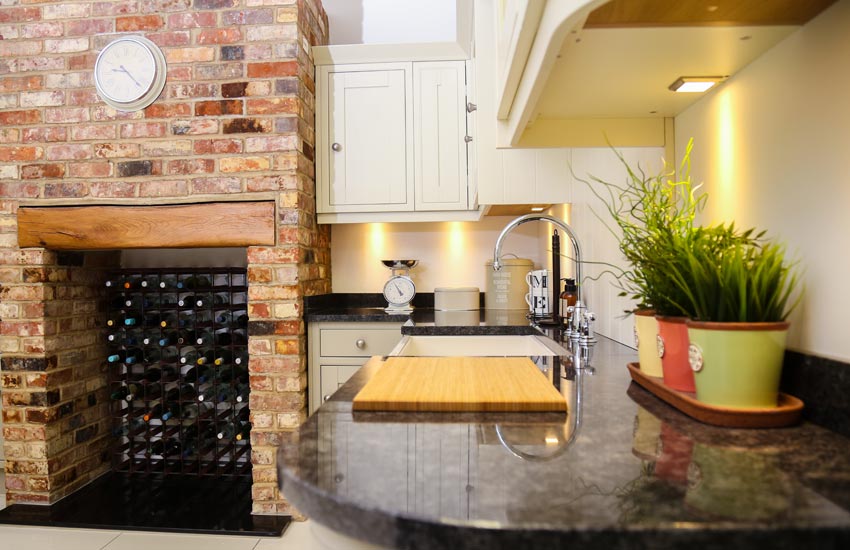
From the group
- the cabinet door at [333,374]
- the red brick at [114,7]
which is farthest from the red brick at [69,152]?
the cabinet door at [333,374]

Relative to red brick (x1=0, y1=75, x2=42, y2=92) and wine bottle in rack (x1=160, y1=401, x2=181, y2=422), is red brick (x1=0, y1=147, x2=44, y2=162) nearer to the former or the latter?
red brick (x1=0, y1=75, x2=42, y2=92)

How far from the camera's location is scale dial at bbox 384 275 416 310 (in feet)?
9.21

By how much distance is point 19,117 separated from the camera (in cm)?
244

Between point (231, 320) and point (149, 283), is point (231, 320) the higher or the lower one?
the lower one

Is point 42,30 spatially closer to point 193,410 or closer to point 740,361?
point 193,410

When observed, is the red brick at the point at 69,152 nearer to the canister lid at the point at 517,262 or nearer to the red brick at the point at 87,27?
the red brick at the point at 87,27

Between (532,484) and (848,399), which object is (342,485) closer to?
(532,484)

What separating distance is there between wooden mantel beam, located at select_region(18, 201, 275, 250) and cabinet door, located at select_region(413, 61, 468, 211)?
0.80 meters

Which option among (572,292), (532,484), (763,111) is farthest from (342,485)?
(572,292)

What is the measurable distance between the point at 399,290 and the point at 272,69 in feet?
4.11

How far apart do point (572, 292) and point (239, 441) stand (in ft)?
6.58

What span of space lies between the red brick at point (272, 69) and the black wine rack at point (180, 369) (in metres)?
0.97

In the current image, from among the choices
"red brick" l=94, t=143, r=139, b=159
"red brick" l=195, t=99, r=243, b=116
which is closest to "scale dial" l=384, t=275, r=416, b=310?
"red brick" l=195, t=99, r=243, b=116

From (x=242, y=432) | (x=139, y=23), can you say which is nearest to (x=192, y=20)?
(x=139, y=23)
